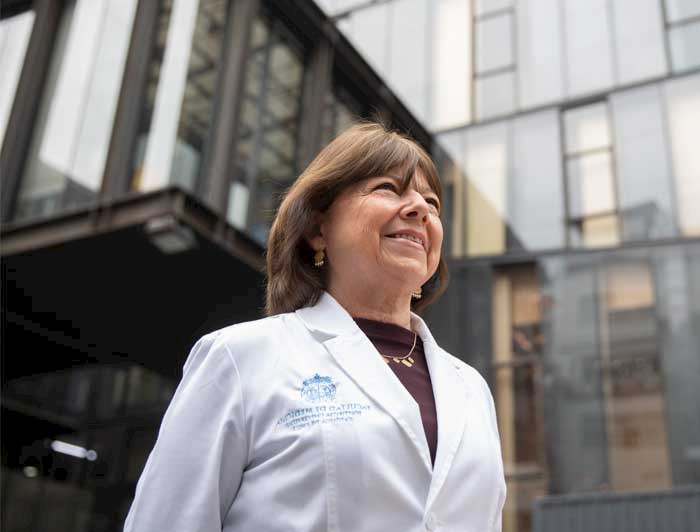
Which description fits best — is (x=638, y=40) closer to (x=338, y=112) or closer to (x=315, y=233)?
(x=338, y=112)

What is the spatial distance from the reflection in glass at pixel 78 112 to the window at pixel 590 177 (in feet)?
21.3

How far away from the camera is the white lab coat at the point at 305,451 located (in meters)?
1.53

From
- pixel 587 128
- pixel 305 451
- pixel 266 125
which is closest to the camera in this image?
pixel 305 451

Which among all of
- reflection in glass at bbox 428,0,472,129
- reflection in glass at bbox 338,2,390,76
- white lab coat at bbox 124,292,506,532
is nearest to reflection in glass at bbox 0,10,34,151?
reflection in glass at bbox 338,2,390,76

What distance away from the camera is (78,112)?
37.5ft

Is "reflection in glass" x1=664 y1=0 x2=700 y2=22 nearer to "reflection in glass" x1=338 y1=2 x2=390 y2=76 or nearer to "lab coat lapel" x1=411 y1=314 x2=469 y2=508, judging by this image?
"reflection in glass" x1=338 y1=2 x2=390 y2=76

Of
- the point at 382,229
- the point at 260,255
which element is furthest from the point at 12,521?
the point at 382,229

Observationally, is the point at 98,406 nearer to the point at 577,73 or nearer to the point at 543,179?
the point at 543,179

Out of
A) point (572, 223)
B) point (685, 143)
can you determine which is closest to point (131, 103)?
point (572, 223)

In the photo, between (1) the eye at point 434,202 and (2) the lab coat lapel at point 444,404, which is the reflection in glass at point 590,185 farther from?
(2) the lab coat lapel at point 444,404

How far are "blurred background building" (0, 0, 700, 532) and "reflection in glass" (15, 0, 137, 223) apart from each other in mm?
41

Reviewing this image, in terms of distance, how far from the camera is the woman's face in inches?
75.6

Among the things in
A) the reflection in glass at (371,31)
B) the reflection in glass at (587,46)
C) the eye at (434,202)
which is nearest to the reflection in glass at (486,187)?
the reflection in glass at (587,46)

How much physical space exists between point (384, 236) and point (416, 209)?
0.10 meters
